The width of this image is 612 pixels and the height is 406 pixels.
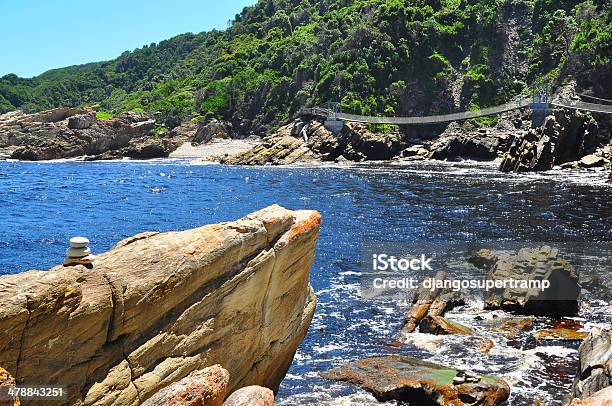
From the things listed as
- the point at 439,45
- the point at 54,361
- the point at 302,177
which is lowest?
the point at 302,177

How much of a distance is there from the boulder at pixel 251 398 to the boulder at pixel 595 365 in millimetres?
6373

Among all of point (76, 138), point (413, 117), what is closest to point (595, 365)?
point (413, 117)

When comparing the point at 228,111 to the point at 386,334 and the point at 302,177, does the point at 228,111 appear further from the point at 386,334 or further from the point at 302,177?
the point at 386,334

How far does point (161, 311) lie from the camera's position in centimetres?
1038

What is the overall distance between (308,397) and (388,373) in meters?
2.26

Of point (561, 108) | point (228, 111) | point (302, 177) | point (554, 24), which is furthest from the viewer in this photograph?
point (228, 111)

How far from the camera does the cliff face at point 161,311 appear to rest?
8.70 meters

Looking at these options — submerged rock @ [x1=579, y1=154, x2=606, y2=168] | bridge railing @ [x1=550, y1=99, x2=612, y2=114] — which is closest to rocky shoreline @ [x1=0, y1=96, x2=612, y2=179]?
submerged rock @ [x1=579, y1=154, x2=606, y2=168]

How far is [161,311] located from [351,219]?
3380 cm

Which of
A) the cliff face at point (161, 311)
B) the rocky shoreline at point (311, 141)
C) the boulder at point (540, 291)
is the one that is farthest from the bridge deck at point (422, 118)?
the cliff face at point (161, 311)

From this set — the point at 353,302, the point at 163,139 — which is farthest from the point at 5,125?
the point at 353,302

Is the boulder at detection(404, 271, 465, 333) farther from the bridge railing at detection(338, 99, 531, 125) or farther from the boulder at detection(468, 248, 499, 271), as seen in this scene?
the bridge railing at detection(338, 99, 531, 125)

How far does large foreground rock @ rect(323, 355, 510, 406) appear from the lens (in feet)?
46.9

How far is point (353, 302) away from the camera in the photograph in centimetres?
2420
